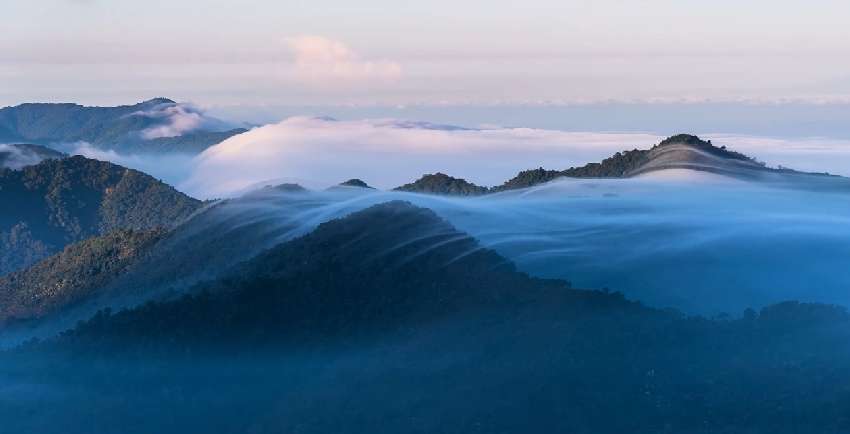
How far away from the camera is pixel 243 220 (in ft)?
142

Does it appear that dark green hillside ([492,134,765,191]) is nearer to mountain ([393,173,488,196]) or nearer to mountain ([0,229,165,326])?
mountain ([393,173,488,196])

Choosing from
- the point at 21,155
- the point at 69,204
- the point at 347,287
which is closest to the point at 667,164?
the point at 347,287

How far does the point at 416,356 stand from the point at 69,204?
84.5 m

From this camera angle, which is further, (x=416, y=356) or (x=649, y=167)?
(x=649, y=167)

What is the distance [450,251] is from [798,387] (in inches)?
465

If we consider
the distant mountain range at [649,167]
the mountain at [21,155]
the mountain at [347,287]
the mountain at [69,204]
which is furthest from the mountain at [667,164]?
the mountain at [21,155]

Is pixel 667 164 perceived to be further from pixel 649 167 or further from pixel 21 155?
pixel 21 155

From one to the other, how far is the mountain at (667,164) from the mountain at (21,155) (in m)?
85.8

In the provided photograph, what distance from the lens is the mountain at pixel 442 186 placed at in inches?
2280

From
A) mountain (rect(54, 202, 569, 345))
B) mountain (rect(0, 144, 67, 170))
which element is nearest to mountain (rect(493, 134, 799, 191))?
mountain (rect(54, 202, 569, 345))

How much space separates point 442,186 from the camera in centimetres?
6012

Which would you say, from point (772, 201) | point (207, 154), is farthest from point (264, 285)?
point (207, 154)

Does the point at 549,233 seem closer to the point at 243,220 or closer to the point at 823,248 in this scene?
the point at 823,248

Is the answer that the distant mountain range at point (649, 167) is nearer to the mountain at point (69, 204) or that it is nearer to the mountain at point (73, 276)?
the mountain at point (73, 276)
